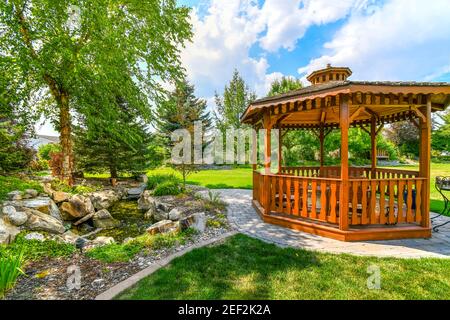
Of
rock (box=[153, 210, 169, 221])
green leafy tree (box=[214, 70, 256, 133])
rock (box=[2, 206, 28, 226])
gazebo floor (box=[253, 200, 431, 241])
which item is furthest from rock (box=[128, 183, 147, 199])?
green leafy tree (box=[214, 70, 256, 133])

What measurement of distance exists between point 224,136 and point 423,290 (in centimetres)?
2273

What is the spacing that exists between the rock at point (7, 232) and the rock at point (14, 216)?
0.40ft

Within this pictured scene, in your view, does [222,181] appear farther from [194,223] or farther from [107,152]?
[194,223]

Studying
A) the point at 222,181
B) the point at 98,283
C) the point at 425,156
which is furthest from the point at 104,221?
the point at 425,156

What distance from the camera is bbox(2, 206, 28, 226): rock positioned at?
14.5 ft

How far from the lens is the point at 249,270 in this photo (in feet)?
9.93

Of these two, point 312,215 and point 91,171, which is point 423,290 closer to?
point 312,215

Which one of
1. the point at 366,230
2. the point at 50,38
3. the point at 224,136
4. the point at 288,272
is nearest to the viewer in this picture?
the point at 288,272

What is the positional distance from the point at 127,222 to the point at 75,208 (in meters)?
1.81

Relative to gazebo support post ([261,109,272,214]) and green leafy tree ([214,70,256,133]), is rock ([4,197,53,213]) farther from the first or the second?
green leafy tree ([214,70,256,133])

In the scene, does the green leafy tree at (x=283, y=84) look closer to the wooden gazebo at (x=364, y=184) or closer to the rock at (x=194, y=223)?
the wooden gazebo at (x=364, y=184)

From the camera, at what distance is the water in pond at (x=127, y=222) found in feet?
18.6
